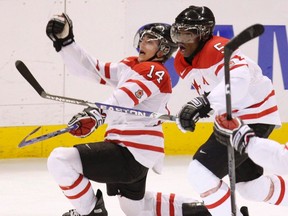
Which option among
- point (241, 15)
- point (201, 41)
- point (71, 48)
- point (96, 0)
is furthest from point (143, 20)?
point (201, 41)

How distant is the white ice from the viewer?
3.71 meters

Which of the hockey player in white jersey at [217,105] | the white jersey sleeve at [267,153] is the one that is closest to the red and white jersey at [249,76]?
the hockey player in white jersey at [217,105]

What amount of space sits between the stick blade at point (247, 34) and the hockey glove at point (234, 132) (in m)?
0.25

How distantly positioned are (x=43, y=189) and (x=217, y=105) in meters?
1.68

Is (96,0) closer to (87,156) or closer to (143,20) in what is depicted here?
(143,20)

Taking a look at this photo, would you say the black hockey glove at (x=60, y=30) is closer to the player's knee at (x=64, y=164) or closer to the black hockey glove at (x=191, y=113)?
the player's knee at (x=64, y=164)

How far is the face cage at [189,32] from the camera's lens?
3.06 metres

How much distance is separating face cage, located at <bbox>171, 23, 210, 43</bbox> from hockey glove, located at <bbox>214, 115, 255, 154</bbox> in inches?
22.2

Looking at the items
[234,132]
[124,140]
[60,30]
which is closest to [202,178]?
[234,132]

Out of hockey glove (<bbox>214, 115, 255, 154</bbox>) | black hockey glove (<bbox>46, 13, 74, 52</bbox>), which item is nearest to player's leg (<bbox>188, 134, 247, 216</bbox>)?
hockey glove (<bbox>214, 115, 255, 154</bbox>)

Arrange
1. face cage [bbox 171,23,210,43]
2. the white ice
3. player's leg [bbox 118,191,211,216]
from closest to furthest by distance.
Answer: face cage [bbox 171,23,210,43]
player's leg [bbox 118,191,211,216]
the white ice

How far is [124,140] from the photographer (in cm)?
325

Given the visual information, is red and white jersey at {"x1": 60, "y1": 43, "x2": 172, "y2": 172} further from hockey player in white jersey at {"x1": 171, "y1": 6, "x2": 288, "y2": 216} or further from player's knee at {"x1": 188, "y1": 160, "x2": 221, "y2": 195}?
player's knee at {"x1": 188, "y1": 160, "x2": 221, "y2": 195}

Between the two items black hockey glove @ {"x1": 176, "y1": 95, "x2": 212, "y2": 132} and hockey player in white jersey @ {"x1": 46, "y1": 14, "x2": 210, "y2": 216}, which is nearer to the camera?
black hockey glove @ {"x1": 176, "y1": 95, "x2": 212, "y2": 132}
